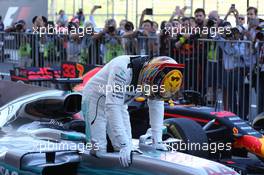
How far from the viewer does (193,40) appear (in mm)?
9086

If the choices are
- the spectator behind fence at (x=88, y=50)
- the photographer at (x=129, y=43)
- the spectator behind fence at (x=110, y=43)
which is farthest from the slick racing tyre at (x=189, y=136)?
the spectator behind fence at (x=88, y=50)

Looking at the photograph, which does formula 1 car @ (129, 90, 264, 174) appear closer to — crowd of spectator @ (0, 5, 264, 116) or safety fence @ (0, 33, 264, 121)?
safety fence @ (0, 33, 264, 121)

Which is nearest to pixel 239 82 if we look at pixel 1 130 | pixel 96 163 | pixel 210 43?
pixel 210 43

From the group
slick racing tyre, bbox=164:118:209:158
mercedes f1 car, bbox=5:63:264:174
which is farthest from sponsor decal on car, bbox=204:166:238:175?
slick racing tyre, bbox=164:118:209:158

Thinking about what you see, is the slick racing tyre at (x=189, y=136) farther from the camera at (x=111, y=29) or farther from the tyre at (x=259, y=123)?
the camera at (x=111, y=29)

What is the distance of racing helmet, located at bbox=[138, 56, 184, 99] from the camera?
427cm

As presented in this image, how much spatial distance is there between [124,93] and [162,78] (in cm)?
33

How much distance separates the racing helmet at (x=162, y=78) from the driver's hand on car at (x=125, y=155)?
0.42m

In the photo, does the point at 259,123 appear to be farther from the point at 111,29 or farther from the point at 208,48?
the point at 111,29

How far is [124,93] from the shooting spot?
174 inches

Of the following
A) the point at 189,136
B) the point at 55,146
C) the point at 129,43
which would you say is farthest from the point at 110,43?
the point at 55,146

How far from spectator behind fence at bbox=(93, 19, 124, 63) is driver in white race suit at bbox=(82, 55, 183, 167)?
5614 mm

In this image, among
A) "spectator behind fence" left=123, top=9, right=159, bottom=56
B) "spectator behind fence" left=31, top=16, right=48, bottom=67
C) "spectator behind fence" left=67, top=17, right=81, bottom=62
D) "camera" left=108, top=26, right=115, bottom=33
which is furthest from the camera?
"spectator behind fence" left=31, top=16, right=48, bottom=67

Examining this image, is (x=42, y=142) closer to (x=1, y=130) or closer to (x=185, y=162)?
(x=1, y=130)
